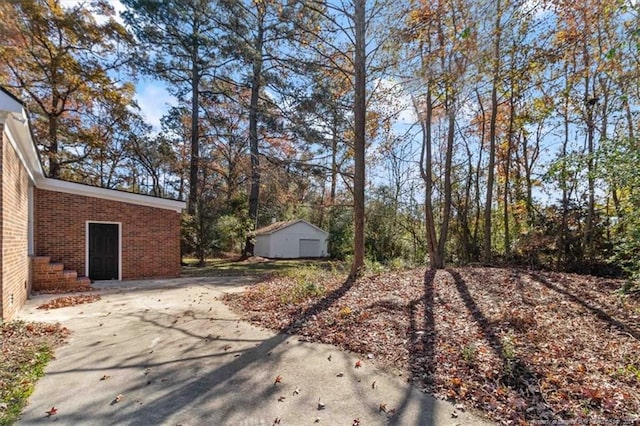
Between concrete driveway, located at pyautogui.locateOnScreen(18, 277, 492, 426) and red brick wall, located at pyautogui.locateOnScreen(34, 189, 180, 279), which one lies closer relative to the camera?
concrete driveway, located at pyautogui.locateOnScreen(18, 277, 492, 426)

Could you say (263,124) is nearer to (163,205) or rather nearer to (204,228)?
(204,228)

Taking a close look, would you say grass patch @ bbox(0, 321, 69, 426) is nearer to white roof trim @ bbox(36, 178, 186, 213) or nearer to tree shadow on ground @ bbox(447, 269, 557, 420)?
tree shadow on ground @ bbox(447, 269, 557, 420)

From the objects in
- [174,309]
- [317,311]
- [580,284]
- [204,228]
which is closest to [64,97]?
[204,228]

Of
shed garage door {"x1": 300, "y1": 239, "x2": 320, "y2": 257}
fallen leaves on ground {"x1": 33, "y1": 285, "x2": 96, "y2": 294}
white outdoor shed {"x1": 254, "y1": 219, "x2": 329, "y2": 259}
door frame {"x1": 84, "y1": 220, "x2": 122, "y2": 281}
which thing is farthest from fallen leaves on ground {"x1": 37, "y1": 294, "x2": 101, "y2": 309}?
shed garage door {"x1": 300, "y1": 239, "x2": 320, "y2": 257}

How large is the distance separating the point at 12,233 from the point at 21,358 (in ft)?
9.27

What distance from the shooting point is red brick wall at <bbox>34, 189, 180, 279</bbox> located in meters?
9.13

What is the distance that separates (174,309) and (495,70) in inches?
378

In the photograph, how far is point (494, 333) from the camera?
4.29 metres

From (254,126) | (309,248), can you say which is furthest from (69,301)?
(309,248)

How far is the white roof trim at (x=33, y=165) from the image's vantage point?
4.98 meters

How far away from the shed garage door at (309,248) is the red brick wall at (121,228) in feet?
44.5

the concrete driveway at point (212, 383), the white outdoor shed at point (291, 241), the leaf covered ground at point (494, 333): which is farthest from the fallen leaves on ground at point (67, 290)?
the white outdoor shed at point (291, 241)

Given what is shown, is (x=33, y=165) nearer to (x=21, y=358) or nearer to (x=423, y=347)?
(x=21, y=358)

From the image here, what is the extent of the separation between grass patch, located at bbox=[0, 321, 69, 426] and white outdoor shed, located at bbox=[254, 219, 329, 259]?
18058mm
